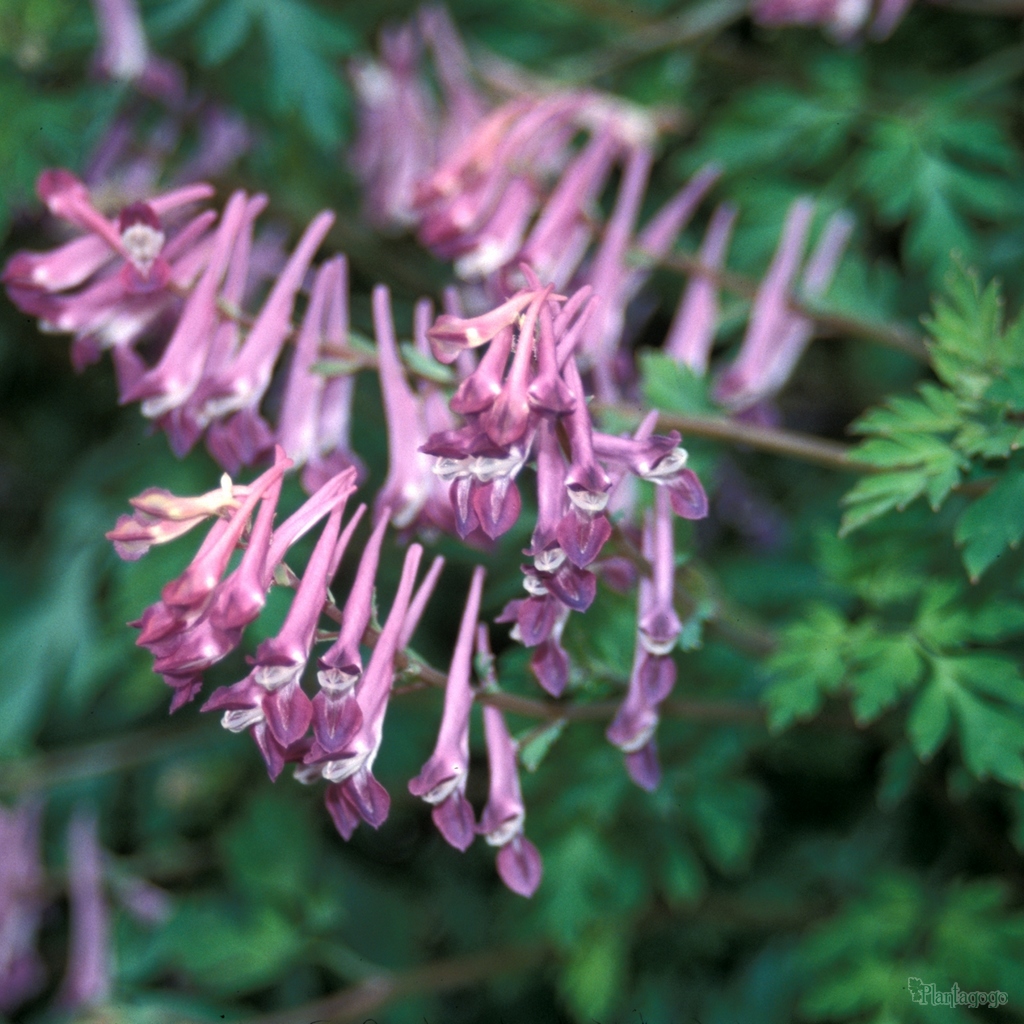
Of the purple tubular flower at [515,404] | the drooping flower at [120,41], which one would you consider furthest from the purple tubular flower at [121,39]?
the purple tubular flower at [515,404]

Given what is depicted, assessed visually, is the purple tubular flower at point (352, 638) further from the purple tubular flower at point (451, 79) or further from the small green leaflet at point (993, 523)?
the purple tubular flower at point (451, 79)

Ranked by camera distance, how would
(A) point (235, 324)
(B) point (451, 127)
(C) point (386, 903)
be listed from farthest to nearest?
(C) point (386, 903) → (B) point (451, 127) → (A) point (235, 324)

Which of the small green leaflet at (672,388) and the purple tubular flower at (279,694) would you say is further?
the small green leaflet at (672,388)

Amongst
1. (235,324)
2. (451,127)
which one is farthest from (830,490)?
(235,324)

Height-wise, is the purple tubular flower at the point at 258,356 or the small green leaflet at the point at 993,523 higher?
the small green leaflet at the point at 993,523

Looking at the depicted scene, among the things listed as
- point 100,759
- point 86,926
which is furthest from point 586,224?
point 86,926

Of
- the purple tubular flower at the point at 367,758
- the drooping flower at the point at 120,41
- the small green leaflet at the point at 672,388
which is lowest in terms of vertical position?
the purple tubular flower at the point at 367,758

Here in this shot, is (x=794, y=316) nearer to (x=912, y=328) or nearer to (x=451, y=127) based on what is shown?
(x=912, y=328)
